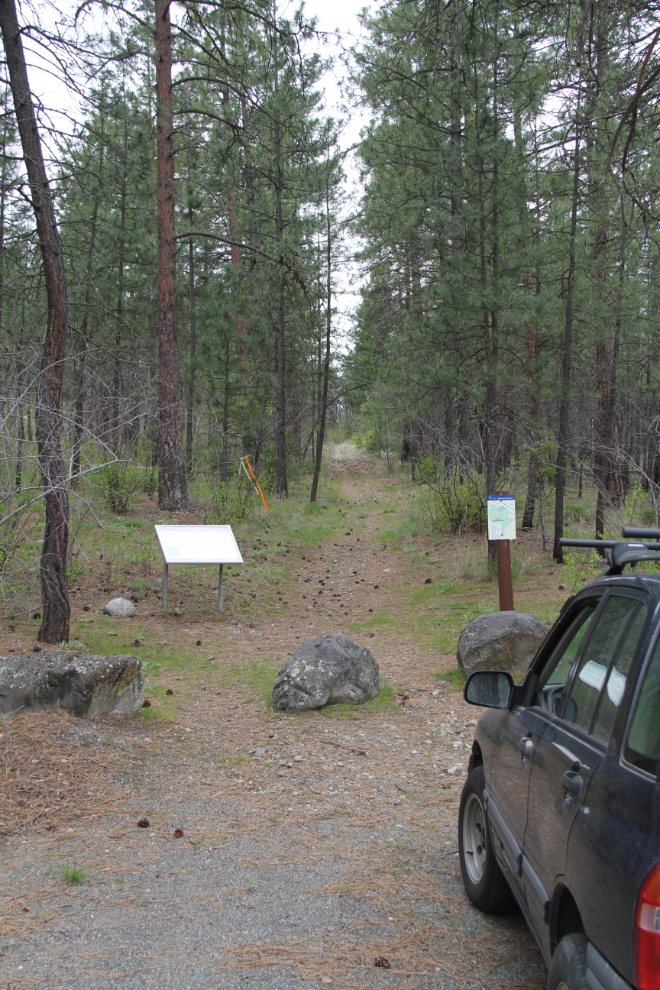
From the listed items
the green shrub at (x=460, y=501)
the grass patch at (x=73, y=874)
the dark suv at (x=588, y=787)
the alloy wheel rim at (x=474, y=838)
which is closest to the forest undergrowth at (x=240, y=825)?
the grass patch at (x=73, y=874)

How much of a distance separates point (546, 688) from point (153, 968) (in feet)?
7.01

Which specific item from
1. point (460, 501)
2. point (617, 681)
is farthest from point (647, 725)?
point (460, 501)

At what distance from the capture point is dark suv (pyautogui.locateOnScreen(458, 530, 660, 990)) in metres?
1.74

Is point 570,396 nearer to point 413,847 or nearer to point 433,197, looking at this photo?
point 433,197

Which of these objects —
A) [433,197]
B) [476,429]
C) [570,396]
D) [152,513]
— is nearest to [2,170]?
[433,197]

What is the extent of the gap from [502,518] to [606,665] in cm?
651

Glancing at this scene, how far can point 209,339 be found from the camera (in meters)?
16.7

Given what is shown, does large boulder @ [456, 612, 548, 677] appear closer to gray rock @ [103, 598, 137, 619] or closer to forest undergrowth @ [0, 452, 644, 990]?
forest undergrowth @ [0, 452, 644, 990]

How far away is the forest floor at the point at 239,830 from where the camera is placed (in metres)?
3.12

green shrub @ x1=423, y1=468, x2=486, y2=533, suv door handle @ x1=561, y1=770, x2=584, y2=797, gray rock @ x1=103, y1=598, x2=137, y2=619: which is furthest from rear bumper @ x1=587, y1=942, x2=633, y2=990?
green shrub @ x1=423, y1=468, x2=486, y2=533

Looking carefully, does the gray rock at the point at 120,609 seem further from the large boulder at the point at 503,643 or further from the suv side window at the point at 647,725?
the suv side window at the point at 647,725

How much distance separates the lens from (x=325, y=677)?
6.72 m

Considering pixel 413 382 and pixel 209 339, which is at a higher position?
pixel 209 339

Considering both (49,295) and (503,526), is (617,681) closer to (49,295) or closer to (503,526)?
(503,526)
